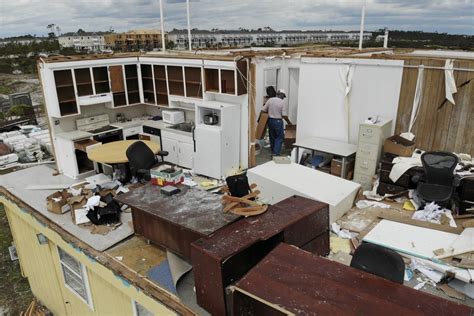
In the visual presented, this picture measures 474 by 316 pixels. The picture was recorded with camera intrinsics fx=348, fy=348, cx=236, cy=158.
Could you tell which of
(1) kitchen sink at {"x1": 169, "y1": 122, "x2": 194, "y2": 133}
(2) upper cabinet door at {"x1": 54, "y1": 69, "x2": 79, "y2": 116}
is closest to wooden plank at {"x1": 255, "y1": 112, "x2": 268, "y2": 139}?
(1) kitchen sink at {"x1": 169, "y1": 122, "x2": 194, "y2": 133}

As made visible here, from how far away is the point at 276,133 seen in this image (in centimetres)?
735

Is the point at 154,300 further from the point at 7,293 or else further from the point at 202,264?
the point at 7,293

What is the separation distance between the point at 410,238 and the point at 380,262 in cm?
155

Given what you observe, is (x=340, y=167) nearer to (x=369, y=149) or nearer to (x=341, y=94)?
(x=369, y=149)

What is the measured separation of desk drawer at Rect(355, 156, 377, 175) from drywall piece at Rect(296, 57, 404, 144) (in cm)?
83

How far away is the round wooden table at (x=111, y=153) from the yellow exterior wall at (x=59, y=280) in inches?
55.7

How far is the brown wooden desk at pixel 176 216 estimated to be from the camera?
11.2 feet

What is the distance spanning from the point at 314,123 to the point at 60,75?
5.21m

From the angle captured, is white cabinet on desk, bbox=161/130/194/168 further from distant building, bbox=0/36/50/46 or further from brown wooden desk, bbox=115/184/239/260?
distant building, bbox=0/36/50/46

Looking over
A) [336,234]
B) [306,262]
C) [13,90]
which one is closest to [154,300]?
[306,262]

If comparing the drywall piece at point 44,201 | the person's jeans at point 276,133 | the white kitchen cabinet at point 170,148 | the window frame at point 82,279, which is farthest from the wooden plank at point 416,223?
the white kitchen cabinet at point 170,148

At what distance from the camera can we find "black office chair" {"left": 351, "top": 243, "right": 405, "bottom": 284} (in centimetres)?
257

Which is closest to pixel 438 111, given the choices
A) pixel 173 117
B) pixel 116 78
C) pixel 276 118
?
pixel 276 118

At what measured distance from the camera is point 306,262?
2477 mm
